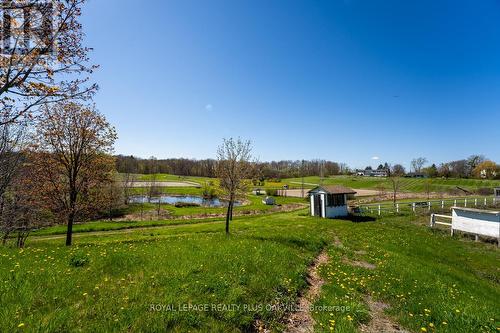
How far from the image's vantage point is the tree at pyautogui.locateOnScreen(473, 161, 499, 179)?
11258 centimetres

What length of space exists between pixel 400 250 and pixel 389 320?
10.1 metres

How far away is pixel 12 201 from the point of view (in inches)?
854

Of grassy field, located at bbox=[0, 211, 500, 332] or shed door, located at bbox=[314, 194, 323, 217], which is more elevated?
grassy field, located at bbox=[0, 211, 500, 332]

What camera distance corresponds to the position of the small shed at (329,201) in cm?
3412

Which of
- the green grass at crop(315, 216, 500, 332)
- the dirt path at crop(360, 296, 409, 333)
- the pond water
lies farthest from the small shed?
the pond water

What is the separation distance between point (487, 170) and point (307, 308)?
15205cm

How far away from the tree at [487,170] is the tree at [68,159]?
5881 inches

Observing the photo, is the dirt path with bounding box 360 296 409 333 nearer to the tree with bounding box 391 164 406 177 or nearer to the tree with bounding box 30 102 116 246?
the tree with bounding box 30 102 116 246

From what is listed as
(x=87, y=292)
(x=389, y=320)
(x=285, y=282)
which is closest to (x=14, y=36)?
(x=87, y=292)

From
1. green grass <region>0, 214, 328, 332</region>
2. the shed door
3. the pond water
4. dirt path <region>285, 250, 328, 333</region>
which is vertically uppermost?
green grass <region>0, 214, 328, 332</region>

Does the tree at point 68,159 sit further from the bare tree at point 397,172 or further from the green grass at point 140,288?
the bare tree at point 397,172

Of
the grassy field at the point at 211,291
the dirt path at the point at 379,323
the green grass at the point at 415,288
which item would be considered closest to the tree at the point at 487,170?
the green grass at the point at 415,288

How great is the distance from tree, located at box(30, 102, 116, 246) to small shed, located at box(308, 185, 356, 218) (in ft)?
86.5

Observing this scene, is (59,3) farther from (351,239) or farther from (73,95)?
(351,239)
